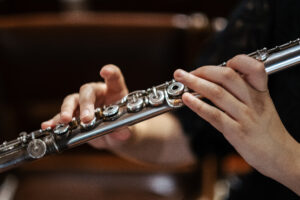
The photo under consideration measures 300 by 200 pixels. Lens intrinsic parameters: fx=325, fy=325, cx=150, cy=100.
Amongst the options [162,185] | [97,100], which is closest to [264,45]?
[97,100]

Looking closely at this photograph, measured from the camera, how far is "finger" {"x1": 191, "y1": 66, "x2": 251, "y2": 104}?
1.44ft

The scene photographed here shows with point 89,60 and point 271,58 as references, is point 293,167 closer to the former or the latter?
point 271,58

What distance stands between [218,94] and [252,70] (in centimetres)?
5

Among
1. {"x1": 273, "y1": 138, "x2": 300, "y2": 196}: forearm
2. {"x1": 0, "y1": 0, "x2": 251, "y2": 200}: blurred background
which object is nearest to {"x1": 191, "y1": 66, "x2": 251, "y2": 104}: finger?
{"x1": 273, "y1": 138, "x2": 300, "y2": 196}: forearm

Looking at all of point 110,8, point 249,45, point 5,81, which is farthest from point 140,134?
point 110,8

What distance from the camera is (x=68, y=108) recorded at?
0.56 metres

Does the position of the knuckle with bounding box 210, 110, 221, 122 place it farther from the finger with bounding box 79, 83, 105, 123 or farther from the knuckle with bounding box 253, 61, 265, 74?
the finger with bounding box 79, 83, 105, 123

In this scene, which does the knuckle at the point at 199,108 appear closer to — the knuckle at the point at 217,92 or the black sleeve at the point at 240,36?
the knuckle at the point at 217,92

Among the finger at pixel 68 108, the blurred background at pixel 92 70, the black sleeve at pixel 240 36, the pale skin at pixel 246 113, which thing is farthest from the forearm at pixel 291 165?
the blurred background at pixel 92 70

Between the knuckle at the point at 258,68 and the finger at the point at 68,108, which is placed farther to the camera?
the finger at the point at 68,108

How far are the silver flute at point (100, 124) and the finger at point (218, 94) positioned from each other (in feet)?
0.15

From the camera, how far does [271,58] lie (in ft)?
1.58

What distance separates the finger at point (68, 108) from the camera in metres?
0.54

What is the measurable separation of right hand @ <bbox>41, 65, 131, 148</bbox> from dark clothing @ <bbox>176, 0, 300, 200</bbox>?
175mm
